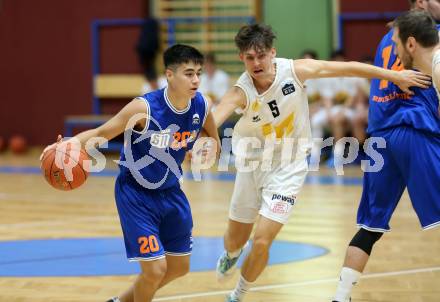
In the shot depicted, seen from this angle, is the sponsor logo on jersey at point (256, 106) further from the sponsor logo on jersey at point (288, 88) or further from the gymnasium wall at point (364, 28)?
the gymnasium wall at point (364, 28)

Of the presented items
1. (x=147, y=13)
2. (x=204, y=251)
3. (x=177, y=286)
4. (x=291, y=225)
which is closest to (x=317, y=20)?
(x=147, y=13)

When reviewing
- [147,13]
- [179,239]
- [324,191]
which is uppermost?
[147,13]

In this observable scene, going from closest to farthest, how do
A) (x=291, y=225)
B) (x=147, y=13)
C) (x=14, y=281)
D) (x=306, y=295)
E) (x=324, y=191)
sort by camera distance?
1. (x=306, y=295)
2. (x=14, y=281)
3. (x=291, y=225)
4. (x=324, y=191)
5. (x=147, y=13)

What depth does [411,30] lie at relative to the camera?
4.72 metres

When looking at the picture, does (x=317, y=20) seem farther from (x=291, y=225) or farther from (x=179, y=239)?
(x=179, y=239)

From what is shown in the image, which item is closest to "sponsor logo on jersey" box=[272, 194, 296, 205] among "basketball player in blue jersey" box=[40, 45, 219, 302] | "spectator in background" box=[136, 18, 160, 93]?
"basketball player in blue jersey" box=[40, 45, 219, 302]

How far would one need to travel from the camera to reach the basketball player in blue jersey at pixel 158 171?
15.8ft

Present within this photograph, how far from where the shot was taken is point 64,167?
4.88 metres

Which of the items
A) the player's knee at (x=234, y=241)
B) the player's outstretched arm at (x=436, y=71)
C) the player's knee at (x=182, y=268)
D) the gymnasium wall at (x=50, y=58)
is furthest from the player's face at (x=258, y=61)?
the gymnasium wall at (x=50, y=58)

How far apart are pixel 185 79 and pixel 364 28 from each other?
1084 cm

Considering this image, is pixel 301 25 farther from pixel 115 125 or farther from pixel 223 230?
pixel 115 125

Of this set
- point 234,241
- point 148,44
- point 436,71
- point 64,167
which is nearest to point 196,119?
point 64,167

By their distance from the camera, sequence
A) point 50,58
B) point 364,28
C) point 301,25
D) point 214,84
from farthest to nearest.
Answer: point 50,58, point 301,25, point 364,28, point 214,84

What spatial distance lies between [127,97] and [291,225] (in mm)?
8903
